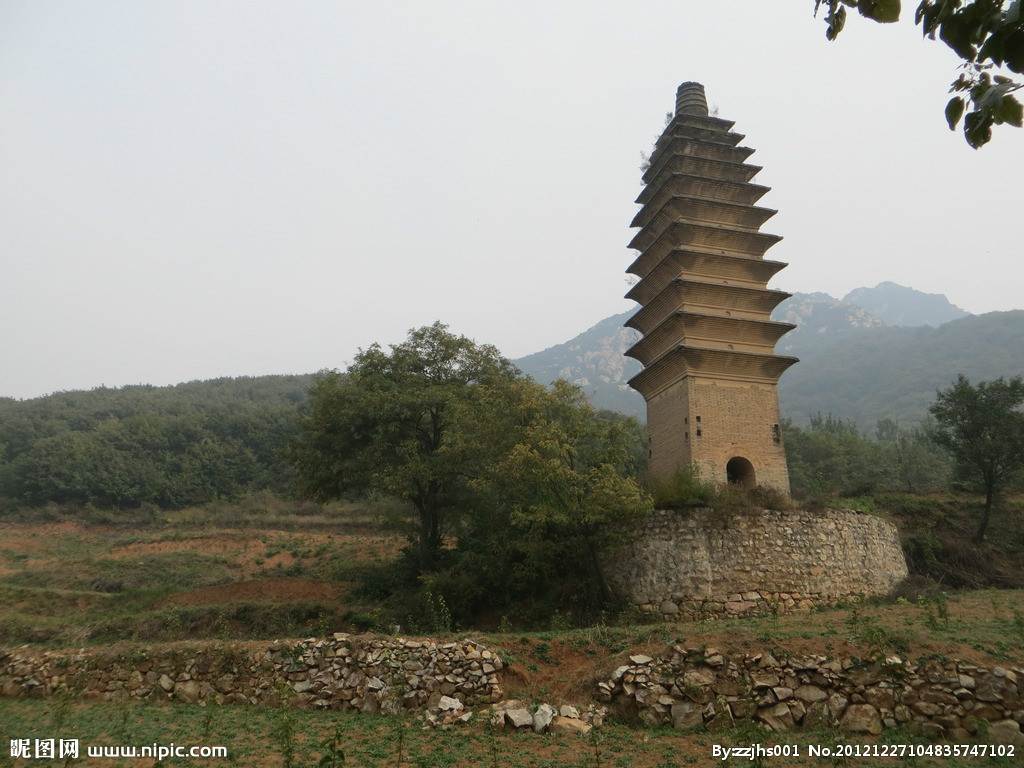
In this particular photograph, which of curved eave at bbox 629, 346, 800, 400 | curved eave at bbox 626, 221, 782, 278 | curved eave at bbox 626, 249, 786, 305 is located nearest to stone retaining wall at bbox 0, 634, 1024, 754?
curved eave at bbox 629, 346, 800, 400

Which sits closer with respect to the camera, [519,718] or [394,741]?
[394,741]

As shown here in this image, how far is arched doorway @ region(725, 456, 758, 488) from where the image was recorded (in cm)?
1702

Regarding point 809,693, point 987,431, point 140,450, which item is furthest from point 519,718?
point 140,450

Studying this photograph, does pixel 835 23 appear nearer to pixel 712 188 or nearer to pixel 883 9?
pixel 883 9

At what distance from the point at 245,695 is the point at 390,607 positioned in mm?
5597

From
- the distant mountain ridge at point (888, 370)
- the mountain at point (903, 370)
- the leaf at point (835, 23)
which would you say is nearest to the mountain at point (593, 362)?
the distant mountain ridge at point (888, 370)

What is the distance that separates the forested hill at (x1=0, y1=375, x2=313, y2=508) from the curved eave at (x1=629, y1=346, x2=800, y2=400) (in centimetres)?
2893

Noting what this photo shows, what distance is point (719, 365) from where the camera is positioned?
17.5 metres

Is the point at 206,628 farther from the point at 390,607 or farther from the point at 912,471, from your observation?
the point at 912,471

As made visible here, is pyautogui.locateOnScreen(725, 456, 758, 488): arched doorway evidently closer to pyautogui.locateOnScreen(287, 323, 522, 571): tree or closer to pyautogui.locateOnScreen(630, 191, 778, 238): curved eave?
pyautogui.locateOnScreen(287, 323, 522, 571): tree

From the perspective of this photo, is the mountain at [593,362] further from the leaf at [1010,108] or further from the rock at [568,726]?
the leaf at [1010,108]

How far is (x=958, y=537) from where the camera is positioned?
792 inches

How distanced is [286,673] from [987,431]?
72.8 feet

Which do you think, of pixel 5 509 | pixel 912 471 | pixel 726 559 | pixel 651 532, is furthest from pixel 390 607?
pixel 5 509
